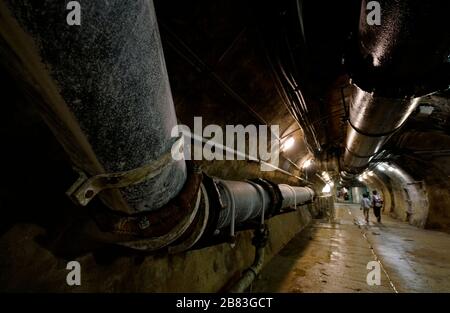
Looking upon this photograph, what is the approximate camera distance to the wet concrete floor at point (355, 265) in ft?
11.6

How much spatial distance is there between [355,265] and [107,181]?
5.22 m

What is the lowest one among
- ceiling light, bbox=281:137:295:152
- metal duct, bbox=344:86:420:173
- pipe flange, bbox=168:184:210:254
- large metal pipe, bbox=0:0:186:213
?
pipe flange, bbox=168:184:210:254

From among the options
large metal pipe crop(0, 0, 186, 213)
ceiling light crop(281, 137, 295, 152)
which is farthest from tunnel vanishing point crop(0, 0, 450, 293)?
ceiling light crop(281, 137, 295, 152)

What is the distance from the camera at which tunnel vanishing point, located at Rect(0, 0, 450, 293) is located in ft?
2.20

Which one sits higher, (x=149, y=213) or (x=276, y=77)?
(x=276, y=77)

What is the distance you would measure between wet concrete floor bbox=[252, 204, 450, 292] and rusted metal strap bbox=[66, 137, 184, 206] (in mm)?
3243

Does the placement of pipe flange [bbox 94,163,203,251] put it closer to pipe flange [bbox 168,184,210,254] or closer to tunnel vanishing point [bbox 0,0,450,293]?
tunnel vanishing point [bbox 0,0,450,293]

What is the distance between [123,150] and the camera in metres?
0.84

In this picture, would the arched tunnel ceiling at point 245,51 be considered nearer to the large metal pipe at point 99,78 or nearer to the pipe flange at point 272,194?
the pipe flange at point 272,194

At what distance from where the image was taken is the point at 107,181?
35.2 inches

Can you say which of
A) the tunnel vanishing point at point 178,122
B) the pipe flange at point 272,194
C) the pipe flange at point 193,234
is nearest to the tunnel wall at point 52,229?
the tunnel vanishing point at point 178,122
